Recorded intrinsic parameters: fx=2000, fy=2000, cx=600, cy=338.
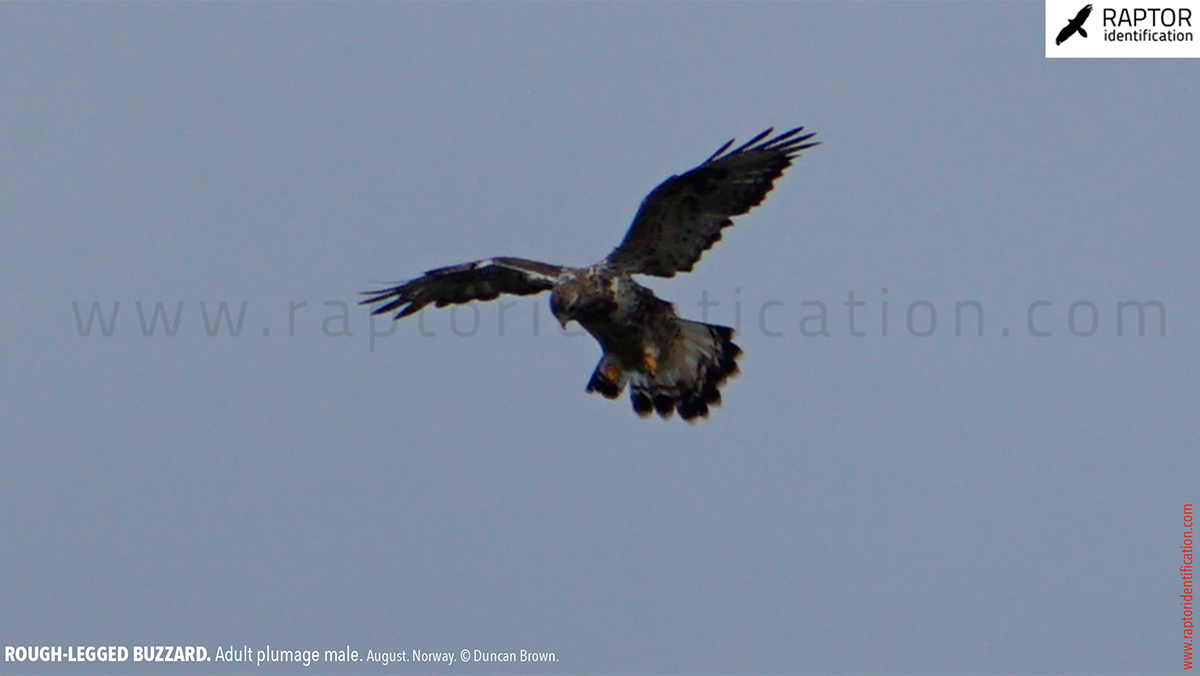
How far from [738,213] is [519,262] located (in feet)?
4.82

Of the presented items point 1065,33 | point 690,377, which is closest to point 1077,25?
point 1065,33

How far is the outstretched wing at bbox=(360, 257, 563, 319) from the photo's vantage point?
13047mm

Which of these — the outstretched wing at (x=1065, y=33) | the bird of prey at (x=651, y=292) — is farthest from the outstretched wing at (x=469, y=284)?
Result: the outstretched wing at (x=1065, y=33)

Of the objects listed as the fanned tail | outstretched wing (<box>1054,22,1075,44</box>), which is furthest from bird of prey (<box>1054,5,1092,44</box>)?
the fanned tail

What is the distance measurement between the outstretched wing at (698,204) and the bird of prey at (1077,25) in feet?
17.3

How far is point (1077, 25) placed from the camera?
56.0ft

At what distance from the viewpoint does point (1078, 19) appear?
55.9ft

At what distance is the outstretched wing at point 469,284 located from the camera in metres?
13.0

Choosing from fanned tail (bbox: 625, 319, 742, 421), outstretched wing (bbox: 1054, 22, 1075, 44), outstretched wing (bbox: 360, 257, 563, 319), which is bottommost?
fanned tail (bbox: 625, 319, 742, 421)

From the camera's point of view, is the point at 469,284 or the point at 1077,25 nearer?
the point at 469,284

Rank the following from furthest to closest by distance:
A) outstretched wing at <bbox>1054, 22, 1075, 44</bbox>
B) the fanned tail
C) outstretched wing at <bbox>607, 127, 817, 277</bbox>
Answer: outstretched wing at <bbox>1054, 22, 1075, 44</bbox>, the fanned tail, outstretched wing at <bbox>607, 127, 817, 277</bbox>

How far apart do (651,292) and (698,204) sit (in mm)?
720

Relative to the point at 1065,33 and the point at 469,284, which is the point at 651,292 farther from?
the point at 1065,33

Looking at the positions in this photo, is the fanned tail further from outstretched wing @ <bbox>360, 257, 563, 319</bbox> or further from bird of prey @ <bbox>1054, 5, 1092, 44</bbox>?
bird of prey @ <bbox>1054, 5, 1092, 44</bbox>
